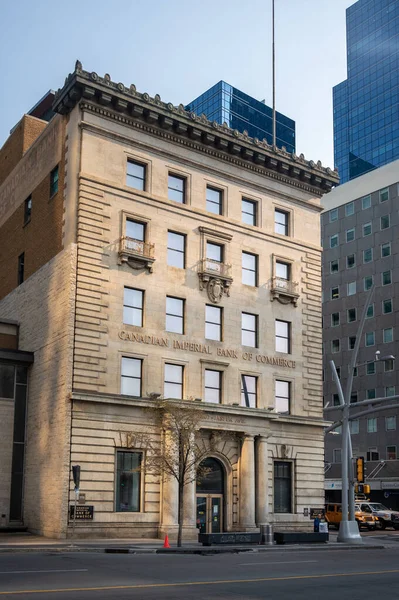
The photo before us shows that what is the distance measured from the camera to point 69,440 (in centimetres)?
3822

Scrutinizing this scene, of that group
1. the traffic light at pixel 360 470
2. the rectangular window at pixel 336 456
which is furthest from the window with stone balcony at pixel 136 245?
the rectangular window at pixel 336 456

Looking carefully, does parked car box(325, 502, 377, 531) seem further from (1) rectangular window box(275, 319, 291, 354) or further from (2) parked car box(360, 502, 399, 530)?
(1) rectangular window box(275, 319, 291, 354)

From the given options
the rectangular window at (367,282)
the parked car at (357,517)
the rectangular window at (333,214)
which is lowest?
the parked car at (357,517)

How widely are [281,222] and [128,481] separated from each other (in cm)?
1961

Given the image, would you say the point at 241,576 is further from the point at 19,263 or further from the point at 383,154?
the point at 383,154

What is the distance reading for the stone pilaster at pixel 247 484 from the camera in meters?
42.7

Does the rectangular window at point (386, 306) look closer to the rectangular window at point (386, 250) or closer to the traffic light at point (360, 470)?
the rectangular window at point (386, 250)

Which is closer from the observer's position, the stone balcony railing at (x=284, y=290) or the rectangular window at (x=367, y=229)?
the stone balcony railing at (x=284, y=290)

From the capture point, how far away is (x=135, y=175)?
43.8 m

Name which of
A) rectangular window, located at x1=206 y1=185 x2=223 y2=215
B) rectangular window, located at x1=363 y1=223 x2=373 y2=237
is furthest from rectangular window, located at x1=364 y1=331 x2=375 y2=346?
rectangular window, located at x1=206 y1=185 x2=223 y2=215

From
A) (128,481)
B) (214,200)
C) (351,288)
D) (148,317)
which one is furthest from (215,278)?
(351,288)

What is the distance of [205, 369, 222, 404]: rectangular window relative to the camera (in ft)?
145

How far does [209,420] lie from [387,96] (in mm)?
167926

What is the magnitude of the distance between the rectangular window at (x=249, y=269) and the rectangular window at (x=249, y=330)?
207cm
